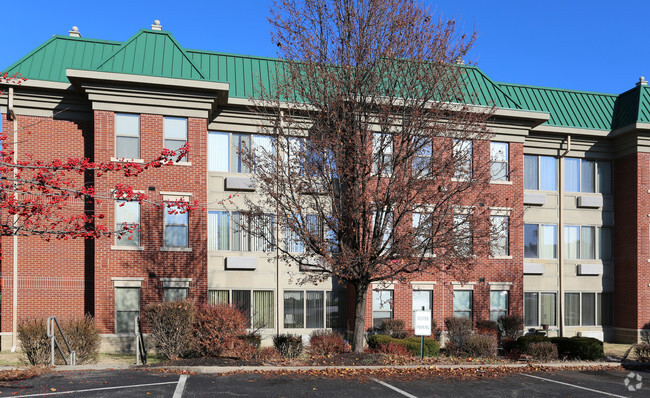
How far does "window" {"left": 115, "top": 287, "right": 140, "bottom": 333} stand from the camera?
19016 mm

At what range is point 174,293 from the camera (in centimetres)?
1953

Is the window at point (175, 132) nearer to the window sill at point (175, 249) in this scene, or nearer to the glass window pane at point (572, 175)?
the window sill at point (175, 249)

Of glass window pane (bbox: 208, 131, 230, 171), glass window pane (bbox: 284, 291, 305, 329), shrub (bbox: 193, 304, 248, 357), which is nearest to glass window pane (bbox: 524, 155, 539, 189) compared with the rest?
glass window pane (bbox: 284, 291, 305, 329)

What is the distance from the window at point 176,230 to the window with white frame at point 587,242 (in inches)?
631

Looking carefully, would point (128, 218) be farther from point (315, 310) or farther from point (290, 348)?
point (315, 310)

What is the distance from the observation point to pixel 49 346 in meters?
14.1

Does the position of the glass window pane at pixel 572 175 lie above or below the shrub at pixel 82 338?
above

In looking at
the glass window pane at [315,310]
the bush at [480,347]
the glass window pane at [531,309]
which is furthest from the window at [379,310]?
the glass window pane at [531,309]

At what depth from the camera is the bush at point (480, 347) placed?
16.8m

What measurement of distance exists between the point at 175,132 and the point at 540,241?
617 inches

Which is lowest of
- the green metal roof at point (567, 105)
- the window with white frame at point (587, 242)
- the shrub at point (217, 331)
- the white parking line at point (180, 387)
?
the white parking line at point (180, 387)

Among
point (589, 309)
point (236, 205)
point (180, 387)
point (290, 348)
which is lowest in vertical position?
point (589, 309)

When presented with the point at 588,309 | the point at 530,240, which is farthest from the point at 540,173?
the point at 588,309

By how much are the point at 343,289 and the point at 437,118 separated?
9.52 m
